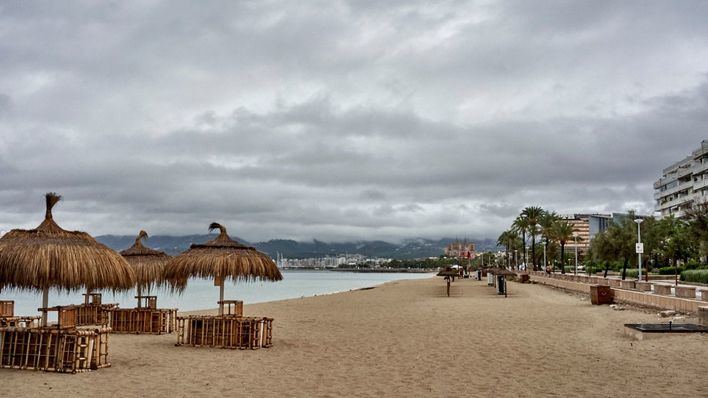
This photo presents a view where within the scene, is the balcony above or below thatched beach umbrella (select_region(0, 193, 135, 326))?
above

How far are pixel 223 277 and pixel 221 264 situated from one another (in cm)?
33

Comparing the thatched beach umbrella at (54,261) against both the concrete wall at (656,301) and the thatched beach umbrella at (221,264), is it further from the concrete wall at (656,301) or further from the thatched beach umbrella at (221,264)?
the concrete wall at (656,301)

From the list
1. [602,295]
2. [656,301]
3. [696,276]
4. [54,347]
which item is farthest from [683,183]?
[54,347]

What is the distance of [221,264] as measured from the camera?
52.0 ft

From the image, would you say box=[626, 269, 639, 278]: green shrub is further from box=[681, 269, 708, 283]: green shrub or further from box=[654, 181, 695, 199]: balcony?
box=[654, 181, 695, 199]: balcony

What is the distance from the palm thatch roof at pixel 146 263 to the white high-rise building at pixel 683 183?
69293 millimetres

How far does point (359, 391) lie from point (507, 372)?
10.6ft

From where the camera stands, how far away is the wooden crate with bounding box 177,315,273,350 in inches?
606

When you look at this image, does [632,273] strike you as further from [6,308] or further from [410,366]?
[6,308]

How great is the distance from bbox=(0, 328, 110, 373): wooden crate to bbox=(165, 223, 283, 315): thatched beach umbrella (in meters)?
3.85

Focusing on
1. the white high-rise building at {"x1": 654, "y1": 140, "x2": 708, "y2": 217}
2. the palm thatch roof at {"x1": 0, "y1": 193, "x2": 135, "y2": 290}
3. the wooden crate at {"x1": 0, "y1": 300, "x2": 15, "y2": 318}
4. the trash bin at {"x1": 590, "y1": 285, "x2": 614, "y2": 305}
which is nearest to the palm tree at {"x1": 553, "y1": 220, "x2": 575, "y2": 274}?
the white high-rise building at {"x1": 654, "y1": 140, "x2": 708, "y2": 217}

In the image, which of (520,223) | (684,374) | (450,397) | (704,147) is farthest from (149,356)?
(704,147)

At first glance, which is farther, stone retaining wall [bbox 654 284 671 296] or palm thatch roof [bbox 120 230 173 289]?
stone retaining wall [bbox 654 284 671 296]

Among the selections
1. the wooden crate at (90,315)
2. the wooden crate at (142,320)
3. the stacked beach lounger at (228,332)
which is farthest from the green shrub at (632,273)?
the wooden crate at (90,315)
